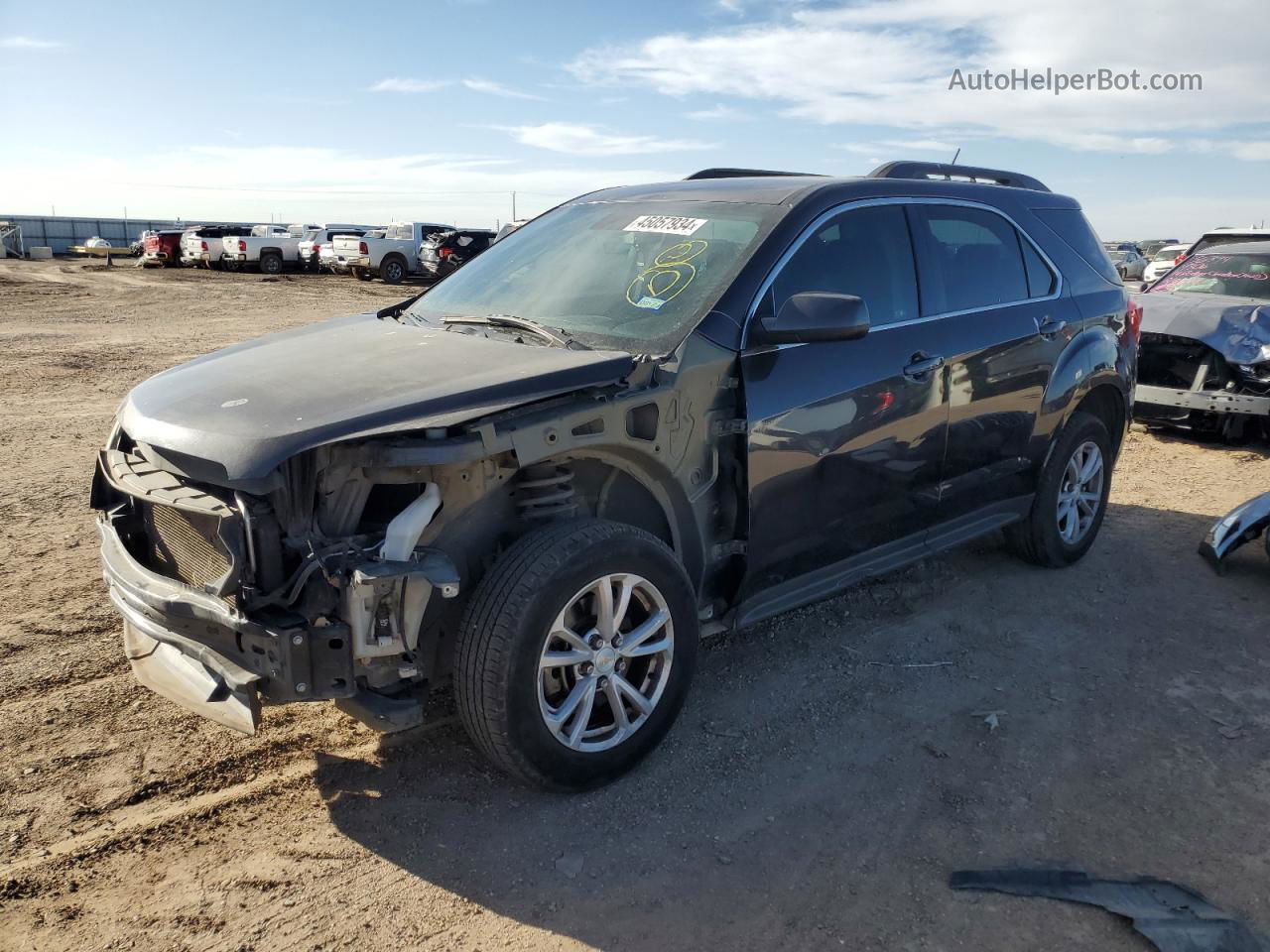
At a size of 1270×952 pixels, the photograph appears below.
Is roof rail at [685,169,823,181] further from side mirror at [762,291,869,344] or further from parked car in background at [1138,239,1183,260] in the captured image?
parked car in background at [1138,239,1183,260]

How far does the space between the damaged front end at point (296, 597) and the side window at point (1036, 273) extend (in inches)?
137

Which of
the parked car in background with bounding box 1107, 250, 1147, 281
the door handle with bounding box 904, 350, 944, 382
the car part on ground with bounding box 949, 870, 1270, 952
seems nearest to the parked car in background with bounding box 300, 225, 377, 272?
the parked car in background with bounding box 1107, 250, 1147, 281

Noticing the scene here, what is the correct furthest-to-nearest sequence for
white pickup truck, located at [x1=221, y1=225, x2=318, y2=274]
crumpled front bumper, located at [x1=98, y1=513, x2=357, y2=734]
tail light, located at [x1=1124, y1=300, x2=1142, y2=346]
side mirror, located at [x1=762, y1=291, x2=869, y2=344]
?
1. white pickup truck, located at [x1=221, y1=225, x2=318, y2=274]
2. tail light, located at [x1=1124, y1=300, x2=1142, y2=346]
3. side mirror, located at [x1=762, y1=291, x2=869, y2=344]
4. crumpled front bumper, located at [x1=98, y1=513, x2=357, y2=734]

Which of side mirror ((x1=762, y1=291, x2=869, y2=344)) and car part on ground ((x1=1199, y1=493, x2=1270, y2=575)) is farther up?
side mirror ((x1=762, y1=291, x2=869, y2=344))

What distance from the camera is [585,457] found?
3.32m

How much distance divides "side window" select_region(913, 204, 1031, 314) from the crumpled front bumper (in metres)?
2.92

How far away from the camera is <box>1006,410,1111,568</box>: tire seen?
208 inches

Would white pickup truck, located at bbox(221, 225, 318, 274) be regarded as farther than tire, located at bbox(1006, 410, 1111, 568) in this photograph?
Yes

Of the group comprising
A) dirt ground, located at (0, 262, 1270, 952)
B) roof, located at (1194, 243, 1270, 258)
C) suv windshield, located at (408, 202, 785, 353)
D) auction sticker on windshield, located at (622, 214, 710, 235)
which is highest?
roof, located at (1194, 243, 1270, 258)

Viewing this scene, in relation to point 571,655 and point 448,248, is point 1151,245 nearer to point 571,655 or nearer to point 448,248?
point 448,248

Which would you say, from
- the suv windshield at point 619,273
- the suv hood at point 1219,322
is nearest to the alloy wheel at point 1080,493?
the suv windshield at point 619,273

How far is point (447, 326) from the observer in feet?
13.4

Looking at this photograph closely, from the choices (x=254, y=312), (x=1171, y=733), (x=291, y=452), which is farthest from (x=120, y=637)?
(x=254, y=312)

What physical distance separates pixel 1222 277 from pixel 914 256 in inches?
279
